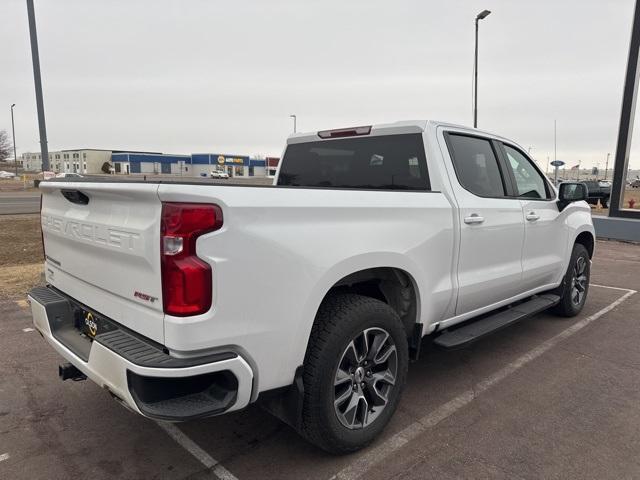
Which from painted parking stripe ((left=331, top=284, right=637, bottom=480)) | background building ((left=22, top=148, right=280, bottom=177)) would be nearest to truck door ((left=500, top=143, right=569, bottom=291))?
painted parking stripe ((left=331, top=284, right=637, bottom=480))

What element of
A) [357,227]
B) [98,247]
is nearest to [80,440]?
[98,247]

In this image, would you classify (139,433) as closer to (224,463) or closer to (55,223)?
(224,463)

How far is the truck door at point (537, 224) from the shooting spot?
4191 mm

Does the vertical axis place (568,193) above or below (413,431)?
above

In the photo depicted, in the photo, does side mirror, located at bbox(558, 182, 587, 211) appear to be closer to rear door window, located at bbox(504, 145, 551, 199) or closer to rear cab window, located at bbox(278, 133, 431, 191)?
rear door window, located at bbox(504, 145, 551, 199)

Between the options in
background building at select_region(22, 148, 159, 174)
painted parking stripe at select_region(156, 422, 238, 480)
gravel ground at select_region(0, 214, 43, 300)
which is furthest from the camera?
background building at select_region(22, 148, 159, 174)

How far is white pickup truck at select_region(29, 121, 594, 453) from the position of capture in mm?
2039

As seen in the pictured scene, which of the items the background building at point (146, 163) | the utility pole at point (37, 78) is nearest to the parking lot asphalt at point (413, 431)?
the utility pole at point (37, 78)

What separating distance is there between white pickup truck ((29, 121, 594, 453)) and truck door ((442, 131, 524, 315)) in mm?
17

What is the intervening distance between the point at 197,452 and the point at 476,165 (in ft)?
9.34

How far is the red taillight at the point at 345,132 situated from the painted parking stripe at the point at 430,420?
82.2 inches

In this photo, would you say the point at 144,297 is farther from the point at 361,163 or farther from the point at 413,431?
the point at 361,163

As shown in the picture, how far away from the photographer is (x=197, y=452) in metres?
2.75

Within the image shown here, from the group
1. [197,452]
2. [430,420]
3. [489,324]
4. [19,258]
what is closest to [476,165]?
[489,324]
